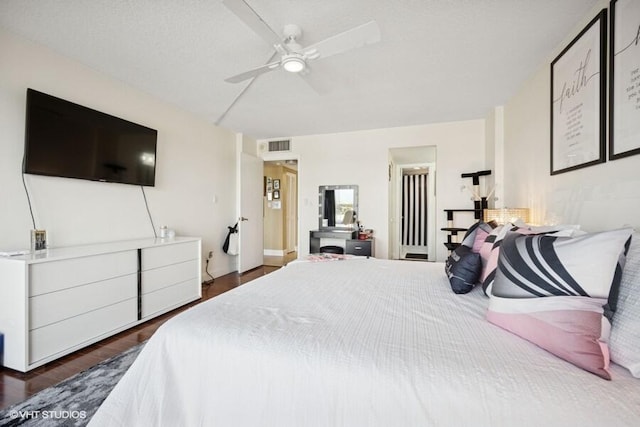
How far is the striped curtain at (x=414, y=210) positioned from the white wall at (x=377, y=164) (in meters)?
2.70

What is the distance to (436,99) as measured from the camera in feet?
10.4

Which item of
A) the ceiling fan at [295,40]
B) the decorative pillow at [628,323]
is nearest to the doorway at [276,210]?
the ceiling fan at [295,40]

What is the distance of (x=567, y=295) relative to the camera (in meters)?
0.86

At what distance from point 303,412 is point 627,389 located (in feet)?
2.79

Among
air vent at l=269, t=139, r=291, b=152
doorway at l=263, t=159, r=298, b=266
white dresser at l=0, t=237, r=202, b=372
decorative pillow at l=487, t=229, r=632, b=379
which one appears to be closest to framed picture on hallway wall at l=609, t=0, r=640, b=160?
decorative pillow at l=487, t=229, r=632, b=379

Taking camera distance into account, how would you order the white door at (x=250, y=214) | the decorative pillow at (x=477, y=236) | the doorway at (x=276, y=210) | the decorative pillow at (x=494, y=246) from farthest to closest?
the doorway at (x=276, y=210) → the white door at (x=250, y=214) → the decorative pillow at (x=477, y=236) → the decorative pillow at (x=494, y=246)

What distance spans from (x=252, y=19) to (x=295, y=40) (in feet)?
1.66

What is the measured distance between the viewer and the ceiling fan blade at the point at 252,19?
140cm

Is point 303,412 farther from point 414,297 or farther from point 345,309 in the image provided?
point 414,297

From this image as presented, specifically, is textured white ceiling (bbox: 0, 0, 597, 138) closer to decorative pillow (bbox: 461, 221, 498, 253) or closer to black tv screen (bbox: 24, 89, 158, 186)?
black tv screen (bbox: 24, 89, 158, 186)

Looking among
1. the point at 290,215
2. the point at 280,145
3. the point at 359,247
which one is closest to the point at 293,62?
the point at 359,247

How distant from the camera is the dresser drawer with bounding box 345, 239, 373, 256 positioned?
13.2 ft

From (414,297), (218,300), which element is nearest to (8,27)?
(218,300)

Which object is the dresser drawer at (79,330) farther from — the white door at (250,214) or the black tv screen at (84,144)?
the white door at (250,214)
